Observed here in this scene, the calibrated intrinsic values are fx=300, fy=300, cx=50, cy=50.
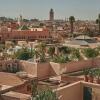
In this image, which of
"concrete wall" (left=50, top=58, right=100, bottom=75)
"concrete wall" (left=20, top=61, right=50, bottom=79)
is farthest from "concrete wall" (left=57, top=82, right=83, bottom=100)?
"concrete wall" (left=50, top=58, right=100, bottom=75)

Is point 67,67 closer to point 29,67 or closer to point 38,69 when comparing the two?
point 38,69

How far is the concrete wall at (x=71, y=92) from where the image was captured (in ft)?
30.7

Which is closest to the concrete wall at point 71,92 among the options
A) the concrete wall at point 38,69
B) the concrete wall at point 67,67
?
the concrete wall at point 38,69

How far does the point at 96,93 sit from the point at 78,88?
640mm

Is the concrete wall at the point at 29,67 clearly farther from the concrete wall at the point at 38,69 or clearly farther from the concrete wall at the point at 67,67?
the concrete wall at the point at 67,67

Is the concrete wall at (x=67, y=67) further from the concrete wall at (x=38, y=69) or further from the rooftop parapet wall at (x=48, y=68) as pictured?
the concrete wall at (x=38, y=69)

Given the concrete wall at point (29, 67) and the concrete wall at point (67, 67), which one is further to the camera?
the concrete wall at point (67, 67)

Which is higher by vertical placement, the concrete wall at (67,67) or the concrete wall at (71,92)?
the concrete wall at (67,67)

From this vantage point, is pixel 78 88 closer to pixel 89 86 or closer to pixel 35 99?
pixel 89 86

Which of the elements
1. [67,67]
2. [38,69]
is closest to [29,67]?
[38,69]

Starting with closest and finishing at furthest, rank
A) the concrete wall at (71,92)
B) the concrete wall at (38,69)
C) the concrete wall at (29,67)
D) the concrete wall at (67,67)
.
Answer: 1. the concrete wall at (71,92)
2. the concrete wall at (38,69)
3. the concrete wall at (29,67)
4. the concrete wall at (67,67)

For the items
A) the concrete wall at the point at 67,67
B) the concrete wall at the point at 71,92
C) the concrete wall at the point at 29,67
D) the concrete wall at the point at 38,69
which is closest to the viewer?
the concrete wall at the point at 71,92

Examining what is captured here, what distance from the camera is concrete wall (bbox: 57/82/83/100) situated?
9.36m

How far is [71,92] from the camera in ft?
32.7
